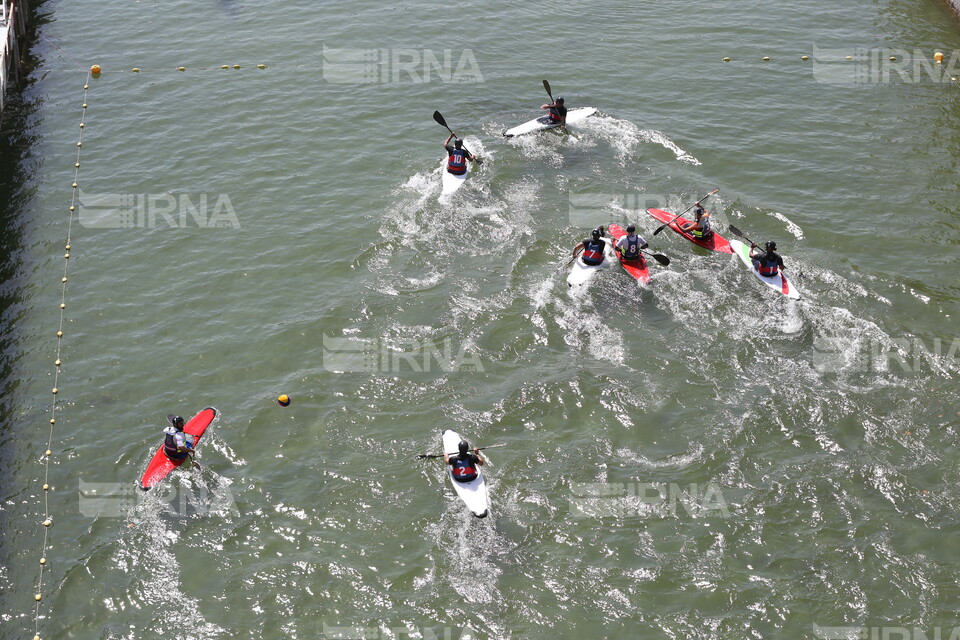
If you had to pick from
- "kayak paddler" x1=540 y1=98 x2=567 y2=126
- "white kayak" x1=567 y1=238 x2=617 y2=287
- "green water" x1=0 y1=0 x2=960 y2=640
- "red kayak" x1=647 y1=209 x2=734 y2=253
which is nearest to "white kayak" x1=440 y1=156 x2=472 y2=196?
"green water" x1=0 y1=0 x2=960 y2=640

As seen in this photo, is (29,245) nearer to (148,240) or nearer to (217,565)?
(148,240)

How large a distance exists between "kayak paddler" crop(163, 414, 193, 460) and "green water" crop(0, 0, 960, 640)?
0.48 metres

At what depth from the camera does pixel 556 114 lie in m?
31.8

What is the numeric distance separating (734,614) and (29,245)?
24004 millimetres

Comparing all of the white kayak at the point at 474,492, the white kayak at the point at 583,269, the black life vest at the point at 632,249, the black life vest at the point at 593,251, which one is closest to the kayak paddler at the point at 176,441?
the white kayak at the point at 474,492

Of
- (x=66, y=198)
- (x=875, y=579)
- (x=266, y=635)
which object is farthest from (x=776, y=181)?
(x=66, y=198)

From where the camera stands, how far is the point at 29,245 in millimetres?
26984

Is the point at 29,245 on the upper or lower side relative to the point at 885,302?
upper

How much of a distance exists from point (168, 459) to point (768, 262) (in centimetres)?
1750

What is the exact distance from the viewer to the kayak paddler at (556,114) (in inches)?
1244

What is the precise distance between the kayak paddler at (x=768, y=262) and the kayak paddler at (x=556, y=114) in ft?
34.6

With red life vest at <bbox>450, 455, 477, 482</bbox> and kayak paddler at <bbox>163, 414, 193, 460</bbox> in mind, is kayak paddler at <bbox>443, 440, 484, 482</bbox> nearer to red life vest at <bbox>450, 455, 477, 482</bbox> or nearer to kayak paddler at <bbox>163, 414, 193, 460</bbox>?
red life vest at <bbox>450, 455, 477, 482</bbox>

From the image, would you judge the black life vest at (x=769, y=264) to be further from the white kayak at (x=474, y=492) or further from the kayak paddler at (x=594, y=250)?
the white kayak at (x=474, y=492)

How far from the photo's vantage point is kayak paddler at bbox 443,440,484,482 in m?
18.8
